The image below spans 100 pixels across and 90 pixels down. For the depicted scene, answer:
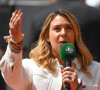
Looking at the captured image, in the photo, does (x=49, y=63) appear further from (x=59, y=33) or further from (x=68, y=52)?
(x=68, y=52)

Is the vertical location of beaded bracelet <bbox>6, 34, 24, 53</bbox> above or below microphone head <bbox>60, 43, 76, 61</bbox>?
above

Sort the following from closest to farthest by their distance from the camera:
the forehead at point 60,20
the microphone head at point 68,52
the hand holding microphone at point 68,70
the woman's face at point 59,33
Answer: the hand holding microphone at point 68,70, the microphone head at point 68,52, the woman's face at point 59,33, the forehead at point 60,20

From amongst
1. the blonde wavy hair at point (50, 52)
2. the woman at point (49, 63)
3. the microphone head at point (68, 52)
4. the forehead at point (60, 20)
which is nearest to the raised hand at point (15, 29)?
the woman at point (49, 63)

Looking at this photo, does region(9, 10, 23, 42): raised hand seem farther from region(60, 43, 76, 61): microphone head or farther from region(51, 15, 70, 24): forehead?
region(51, 15, 70, 24): forehead

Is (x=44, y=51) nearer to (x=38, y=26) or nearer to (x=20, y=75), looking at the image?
(x=20, y=75)

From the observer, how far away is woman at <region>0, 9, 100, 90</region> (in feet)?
9.59

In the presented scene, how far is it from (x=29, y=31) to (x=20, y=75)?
→ 272 centimetres

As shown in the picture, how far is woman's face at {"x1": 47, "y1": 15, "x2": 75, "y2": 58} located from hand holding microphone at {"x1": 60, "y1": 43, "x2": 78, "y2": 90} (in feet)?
0.83

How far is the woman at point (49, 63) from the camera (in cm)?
292

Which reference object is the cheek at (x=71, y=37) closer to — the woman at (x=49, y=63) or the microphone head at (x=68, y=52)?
the woman at (x=49, y=63)

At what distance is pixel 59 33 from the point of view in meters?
3.39

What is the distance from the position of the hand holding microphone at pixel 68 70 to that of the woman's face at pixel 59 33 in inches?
10.0

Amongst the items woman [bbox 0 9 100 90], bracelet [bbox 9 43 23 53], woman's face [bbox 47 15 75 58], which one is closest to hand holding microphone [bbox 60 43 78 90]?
woman [bbox 0 9 100 90]

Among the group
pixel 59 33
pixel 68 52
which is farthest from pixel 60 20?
pixel 68 52
